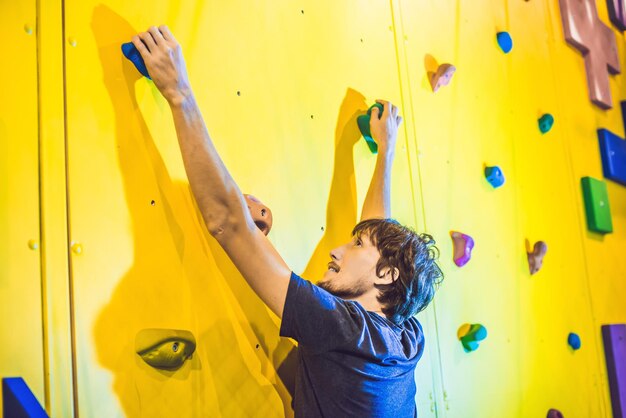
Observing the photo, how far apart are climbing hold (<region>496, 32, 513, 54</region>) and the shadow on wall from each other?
152 cm

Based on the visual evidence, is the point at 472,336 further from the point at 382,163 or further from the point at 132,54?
the point at 132,54

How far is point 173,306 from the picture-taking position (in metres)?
1.28

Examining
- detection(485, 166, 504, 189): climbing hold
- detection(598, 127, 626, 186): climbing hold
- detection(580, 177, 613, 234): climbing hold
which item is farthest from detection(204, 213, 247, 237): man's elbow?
detection(598, 127, 626, 186): climbing hold

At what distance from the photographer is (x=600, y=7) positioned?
130 inches

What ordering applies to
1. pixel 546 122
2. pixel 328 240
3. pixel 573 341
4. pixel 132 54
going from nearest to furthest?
pixel 132 54 < pixel 328 240 < pixel 573 341 < pixel 546 122

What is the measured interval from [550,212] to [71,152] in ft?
6.28

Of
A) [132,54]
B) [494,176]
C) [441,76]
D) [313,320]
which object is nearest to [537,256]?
[494,176]

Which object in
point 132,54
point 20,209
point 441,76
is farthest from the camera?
point 441,76

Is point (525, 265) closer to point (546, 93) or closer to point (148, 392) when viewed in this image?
point (546, 93)

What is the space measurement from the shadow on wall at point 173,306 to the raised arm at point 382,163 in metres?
0.41

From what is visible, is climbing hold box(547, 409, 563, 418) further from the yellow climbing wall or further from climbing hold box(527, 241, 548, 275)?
the yellow climbing wall

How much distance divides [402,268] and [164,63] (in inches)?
25.4

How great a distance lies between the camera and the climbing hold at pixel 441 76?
199cm

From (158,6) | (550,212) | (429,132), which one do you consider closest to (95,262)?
(158,6)
